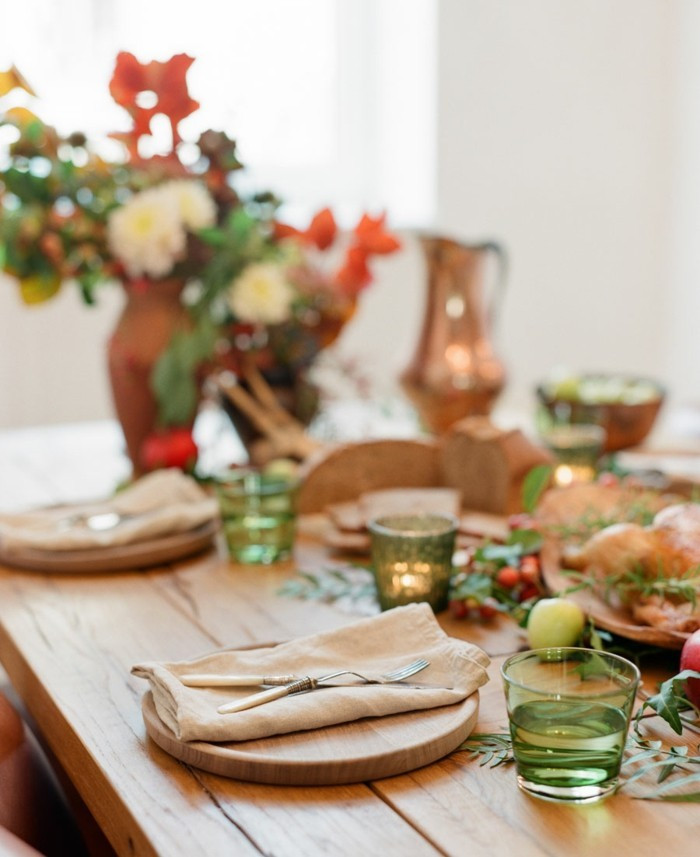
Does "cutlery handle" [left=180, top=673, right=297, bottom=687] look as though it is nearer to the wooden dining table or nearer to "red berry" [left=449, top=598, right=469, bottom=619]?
the wooden dining table

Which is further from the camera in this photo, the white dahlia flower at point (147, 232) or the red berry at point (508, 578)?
the white dahlia flower at point (147, 232)

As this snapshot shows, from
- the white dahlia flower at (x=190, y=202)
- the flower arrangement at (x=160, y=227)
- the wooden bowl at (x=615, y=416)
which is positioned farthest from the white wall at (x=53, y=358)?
the wooden bowl at (x=615, y=416)

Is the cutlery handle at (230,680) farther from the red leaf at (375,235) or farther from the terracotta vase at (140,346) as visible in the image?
the red leaf at (375,235)

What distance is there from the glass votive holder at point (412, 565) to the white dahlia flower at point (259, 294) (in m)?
0.67

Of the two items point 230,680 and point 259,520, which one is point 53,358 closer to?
point 259,520

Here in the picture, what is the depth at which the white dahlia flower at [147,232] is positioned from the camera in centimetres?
165

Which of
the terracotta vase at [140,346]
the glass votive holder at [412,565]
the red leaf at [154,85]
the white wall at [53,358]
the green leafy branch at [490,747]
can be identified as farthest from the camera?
the white wall at [53,358]

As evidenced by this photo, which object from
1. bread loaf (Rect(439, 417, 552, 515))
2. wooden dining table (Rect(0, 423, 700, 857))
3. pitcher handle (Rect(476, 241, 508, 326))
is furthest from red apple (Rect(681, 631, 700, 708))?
pitcher handle (Rect(476, 241, 508, 326))

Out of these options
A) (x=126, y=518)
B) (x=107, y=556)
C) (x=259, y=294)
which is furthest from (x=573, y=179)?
(x=107, y=556)

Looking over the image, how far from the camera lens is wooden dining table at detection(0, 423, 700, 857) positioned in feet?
2.38

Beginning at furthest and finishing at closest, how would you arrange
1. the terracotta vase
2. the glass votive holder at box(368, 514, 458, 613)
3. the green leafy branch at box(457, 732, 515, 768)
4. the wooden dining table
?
1. the terracotta vase
2. the glass votive holder at box(368, 514, 458, 613)
3. the green leafy branch at box(457, 732, 515, 768)
4. the wooden dining table

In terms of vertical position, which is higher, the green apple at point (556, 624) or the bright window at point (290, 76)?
the bright window at point (290, 76)

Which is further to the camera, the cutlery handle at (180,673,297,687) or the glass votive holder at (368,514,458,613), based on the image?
the glass votive holder at (368,514,458,613)

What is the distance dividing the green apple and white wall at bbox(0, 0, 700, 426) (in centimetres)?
327
